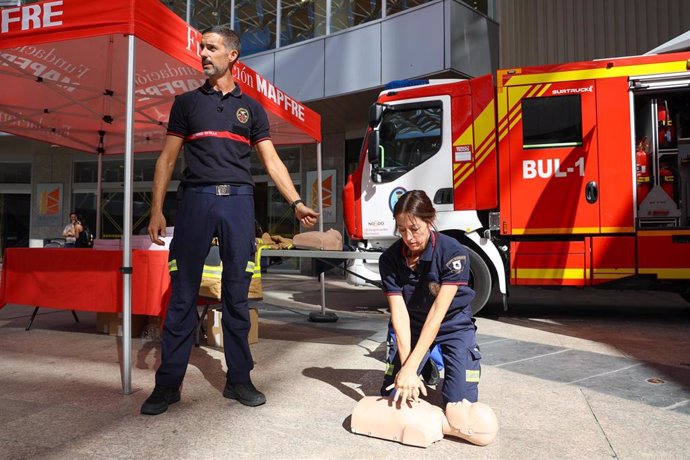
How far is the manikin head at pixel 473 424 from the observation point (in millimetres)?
2172

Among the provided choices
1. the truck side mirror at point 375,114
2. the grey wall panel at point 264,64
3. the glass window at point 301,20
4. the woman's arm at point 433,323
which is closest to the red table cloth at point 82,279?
the woman's arm at point 433,323

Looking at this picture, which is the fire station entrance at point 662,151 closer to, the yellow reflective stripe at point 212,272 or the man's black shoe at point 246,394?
the yellow reflective stripe at point 212,272

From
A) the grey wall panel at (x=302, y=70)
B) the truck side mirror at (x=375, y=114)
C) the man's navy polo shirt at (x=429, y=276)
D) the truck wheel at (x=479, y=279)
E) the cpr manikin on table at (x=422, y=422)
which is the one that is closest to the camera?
the cpr manikin on table at (x=422, y=422)

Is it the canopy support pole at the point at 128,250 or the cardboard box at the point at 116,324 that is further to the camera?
the cardboard box at the point at 116,324

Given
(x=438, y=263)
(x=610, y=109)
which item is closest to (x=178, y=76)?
(x=438, y=263)

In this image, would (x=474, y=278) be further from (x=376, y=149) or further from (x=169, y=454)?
(x=169, y=454)

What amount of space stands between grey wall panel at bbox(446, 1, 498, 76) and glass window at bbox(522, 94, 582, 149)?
4.57 meters

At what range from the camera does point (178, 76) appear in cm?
511

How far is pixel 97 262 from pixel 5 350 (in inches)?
40.3

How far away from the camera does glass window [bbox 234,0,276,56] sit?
13.0m

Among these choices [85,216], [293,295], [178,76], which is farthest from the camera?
[85,216]

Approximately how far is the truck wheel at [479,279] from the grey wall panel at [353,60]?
6.23 meters

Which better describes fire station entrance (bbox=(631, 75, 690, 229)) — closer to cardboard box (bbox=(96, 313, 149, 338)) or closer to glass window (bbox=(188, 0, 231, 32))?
cardboard box (bbox=(96, 313, 149, 338))

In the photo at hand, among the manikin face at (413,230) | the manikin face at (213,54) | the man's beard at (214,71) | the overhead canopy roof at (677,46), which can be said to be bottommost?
the manikin face at (413,230)
